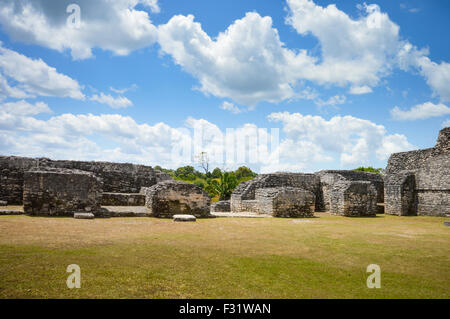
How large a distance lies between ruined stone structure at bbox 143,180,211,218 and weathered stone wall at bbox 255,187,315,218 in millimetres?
3344

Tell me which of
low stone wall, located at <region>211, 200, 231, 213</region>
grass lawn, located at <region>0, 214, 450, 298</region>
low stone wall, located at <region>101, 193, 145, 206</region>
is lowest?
low stone wall, located at <region>211, 200, 231, 213</region>

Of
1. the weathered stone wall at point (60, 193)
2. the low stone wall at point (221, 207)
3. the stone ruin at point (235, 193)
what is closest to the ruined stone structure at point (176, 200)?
the stone ruin at point (235, 193)

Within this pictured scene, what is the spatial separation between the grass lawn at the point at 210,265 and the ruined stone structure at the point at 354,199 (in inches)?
311

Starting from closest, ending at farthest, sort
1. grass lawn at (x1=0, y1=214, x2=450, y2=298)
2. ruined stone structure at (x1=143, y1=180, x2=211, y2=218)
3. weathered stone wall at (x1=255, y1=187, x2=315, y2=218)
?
grass lawn at (x1=0, y1=214, x2=450, y2=298), ruined stone structure at (x1=143, y1=180, x2=211, y2=218), weathered stone wall at (x1=255, y1=187, x2=315, y2=218)

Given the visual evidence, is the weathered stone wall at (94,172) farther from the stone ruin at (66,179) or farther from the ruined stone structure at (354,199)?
the ruined stone structure at (354,199)

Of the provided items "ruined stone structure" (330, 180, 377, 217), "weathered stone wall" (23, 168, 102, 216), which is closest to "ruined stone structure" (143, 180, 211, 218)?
"weathered stone wall" (23, 168, 102, 216)

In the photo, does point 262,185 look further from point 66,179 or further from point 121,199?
point 66,179

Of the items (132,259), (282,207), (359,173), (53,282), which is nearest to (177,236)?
(132,259)

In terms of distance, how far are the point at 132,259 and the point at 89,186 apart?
6.77 m

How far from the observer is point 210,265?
4363 mm

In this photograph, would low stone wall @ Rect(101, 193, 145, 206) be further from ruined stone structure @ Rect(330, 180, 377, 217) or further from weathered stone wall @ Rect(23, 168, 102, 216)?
ruined stone structure @ Rect(330, 180, 377, 217)

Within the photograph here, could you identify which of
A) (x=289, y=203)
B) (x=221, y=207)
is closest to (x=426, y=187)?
(x=289, y=203)

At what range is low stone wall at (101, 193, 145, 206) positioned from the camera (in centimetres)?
1337
